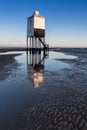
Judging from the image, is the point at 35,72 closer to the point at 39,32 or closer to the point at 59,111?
the point at 59,111

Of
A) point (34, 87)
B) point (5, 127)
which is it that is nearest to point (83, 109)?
point (5, 127)

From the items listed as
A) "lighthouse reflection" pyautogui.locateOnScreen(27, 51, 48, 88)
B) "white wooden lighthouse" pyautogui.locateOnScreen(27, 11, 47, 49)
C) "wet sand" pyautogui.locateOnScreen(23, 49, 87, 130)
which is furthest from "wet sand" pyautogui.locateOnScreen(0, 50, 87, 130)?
"white wooden lighthouse" pyautogui.locateOnScreen(27, 11, 47, 49)

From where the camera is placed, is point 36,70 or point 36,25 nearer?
point 36,70

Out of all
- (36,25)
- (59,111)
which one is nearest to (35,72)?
(59,111)

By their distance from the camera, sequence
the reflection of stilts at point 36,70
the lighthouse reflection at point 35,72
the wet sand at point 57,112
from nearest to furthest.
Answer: the wet sand at point 57,112 < the lighthouse reflection at point 35,72 < the reflection of stilts at point 36,70

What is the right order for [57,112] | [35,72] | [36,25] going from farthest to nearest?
[36,25]
[35,72]
[57,112]

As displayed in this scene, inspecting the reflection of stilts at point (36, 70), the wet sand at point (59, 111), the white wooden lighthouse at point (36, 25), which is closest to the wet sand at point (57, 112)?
the wet sand at point (59, 111)

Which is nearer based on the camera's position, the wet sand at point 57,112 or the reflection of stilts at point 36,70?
the wet sand at point 57,112

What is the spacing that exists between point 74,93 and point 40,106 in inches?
107

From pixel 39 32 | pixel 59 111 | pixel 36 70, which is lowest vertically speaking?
pixel 36 70

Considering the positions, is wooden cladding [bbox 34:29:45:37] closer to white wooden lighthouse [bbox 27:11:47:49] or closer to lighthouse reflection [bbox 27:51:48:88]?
white wooden lighthouse [bbox 27:11:47:49]

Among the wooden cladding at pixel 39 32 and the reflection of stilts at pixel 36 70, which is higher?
the wooden cladding at pixel 39 32

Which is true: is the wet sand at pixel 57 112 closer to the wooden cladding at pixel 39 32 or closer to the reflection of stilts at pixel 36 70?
the reflection of stilts at pixel 36 70

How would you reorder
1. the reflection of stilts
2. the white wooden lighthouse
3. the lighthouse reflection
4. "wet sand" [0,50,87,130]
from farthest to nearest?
the white wooden lighthouse → the reflection of stilts → the lighthouse reflection → "wet sand" [0,50,87,130]
